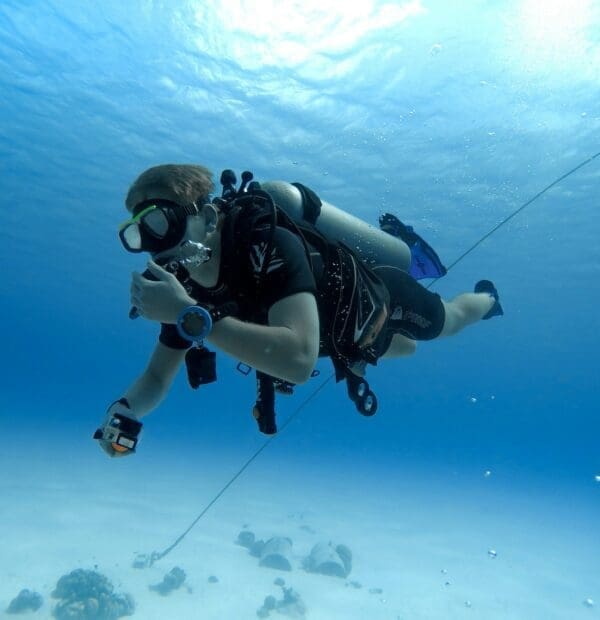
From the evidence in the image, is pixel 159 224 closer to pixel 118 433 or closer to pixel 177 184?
pixel 177 184

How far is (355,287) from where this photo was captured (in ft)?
12.3

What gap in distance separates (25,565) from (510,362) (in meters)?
66.4

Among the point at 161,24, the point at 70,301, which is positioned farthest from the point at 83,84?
the point at 70,301

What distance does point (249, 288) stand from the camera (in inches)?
118

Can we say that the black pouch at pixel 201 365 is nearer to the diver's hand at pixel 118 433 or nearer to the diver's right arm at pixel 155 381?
the diver's hand at pixel 118 433

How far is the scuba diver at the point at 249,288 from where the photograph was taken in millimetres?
2461

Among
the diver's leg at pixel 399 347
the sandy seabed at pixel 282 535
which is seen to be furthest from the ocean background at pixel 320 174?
the diver's leg at pixel 399 347

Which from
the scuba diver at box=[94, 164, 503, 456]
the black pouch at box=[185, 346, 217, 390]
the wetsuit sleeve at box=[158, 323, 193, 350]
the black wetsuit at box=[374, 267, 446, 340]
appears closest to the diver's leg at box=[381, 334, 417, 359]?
the black wetsuit at box=[374, 267, 446, 340]

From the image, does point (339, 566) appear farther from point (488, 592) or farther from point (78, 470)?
point (78, 470)

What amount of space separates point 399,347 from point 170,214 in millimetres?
3459

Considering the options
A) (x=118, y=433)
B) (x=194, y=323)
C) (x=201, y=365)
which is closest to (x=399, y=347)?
(x=201, y=365)

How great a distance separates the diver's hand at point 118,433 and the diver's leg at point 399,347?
117 inches

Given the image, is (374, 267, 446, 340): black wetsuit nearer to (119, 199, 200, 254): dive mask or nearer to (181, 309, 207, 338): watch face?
(119, 199, 200, 254): dive mask

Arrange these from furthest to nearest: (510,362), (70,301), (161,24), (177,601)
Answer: (510,362) < (70,301) < (161,24) < (177,601)
